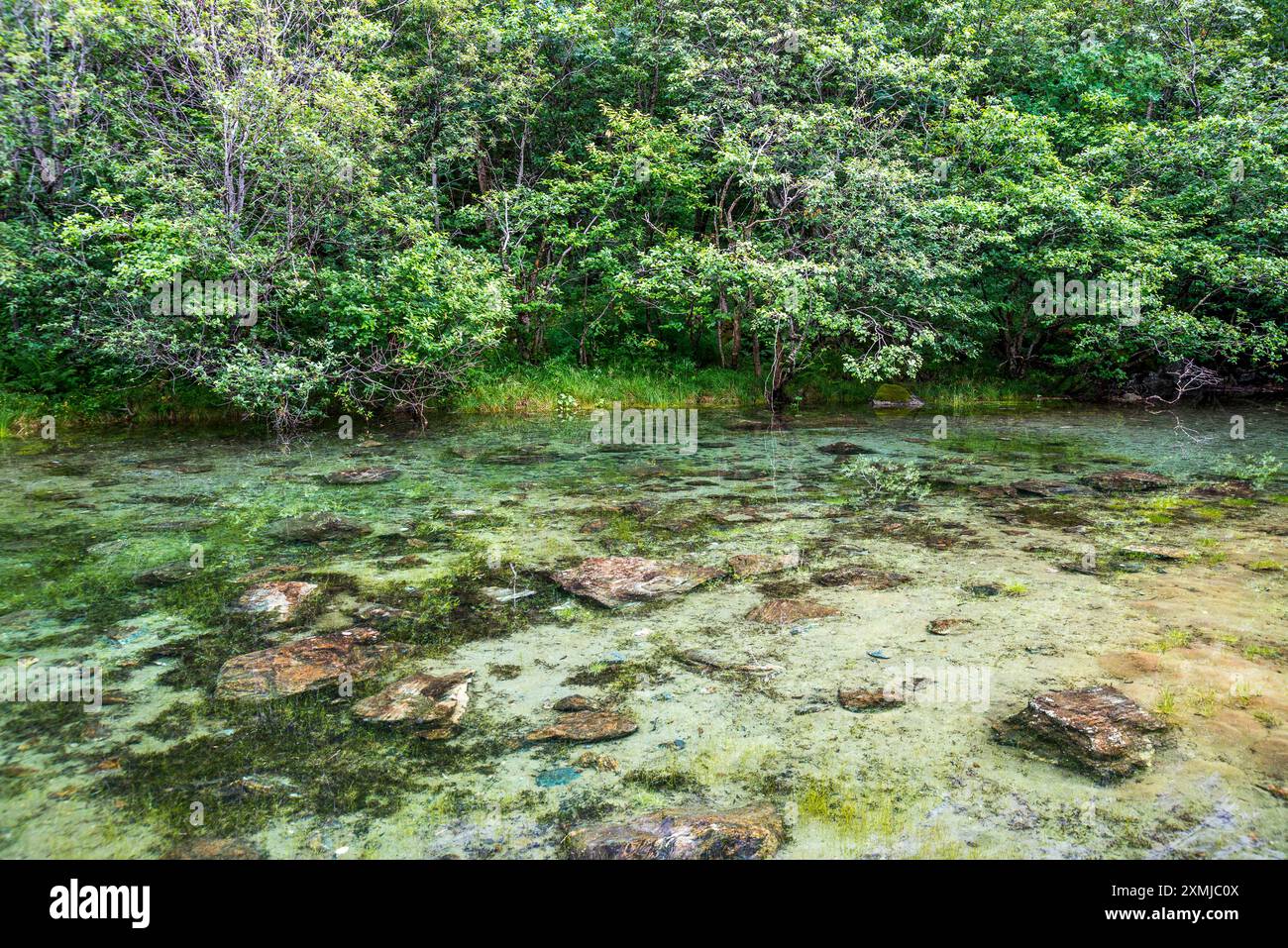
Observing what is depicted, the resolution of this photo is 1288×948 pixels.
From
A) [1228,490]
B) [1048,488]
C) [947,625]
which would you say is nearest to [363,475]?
[947,625]

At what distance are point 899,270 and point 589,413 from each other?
21.7 ft

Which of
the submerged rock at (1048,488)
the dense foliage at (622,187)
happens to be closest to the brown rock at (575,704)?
the submerged rock at (1048,488)

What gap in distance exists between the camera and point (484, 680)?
4.25 metres

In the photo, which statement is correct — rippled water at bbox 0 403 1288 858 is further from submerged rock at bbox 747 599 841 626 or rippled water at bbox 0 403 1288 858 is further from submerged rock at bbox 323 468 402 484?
submerged rock at bbox 323 468 402 484

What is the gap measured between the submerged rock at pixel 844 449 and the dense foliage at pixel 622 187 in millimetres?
2630

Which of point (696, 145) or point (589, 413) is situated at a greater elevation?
point (696, 145)

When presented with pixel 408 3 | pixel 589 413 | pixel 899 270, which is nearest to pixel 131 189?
pixel 408 3

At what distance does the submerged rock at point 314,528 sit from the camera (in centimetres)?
707

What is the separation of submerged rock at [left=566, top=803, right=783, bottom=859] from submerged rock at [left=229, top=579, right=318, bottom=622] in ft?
10.2

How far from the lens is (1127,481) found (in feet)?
30.0

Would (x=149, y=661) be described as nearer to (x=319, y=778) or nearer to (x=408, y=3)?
(x=319, y=778)

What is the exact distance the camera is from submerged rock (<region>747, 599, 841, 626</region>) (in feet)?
16.7

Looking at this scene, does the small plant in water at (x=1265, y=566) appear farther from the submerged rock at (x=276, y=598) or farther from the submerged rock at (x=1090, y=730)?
the submerged rock at (x=276, y=598)

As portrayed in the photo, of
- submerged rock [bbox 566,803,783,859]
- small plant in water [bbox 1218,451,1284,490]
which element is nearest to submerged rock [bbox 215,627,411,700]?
submerged rock [bbox 566,803,783,859]
